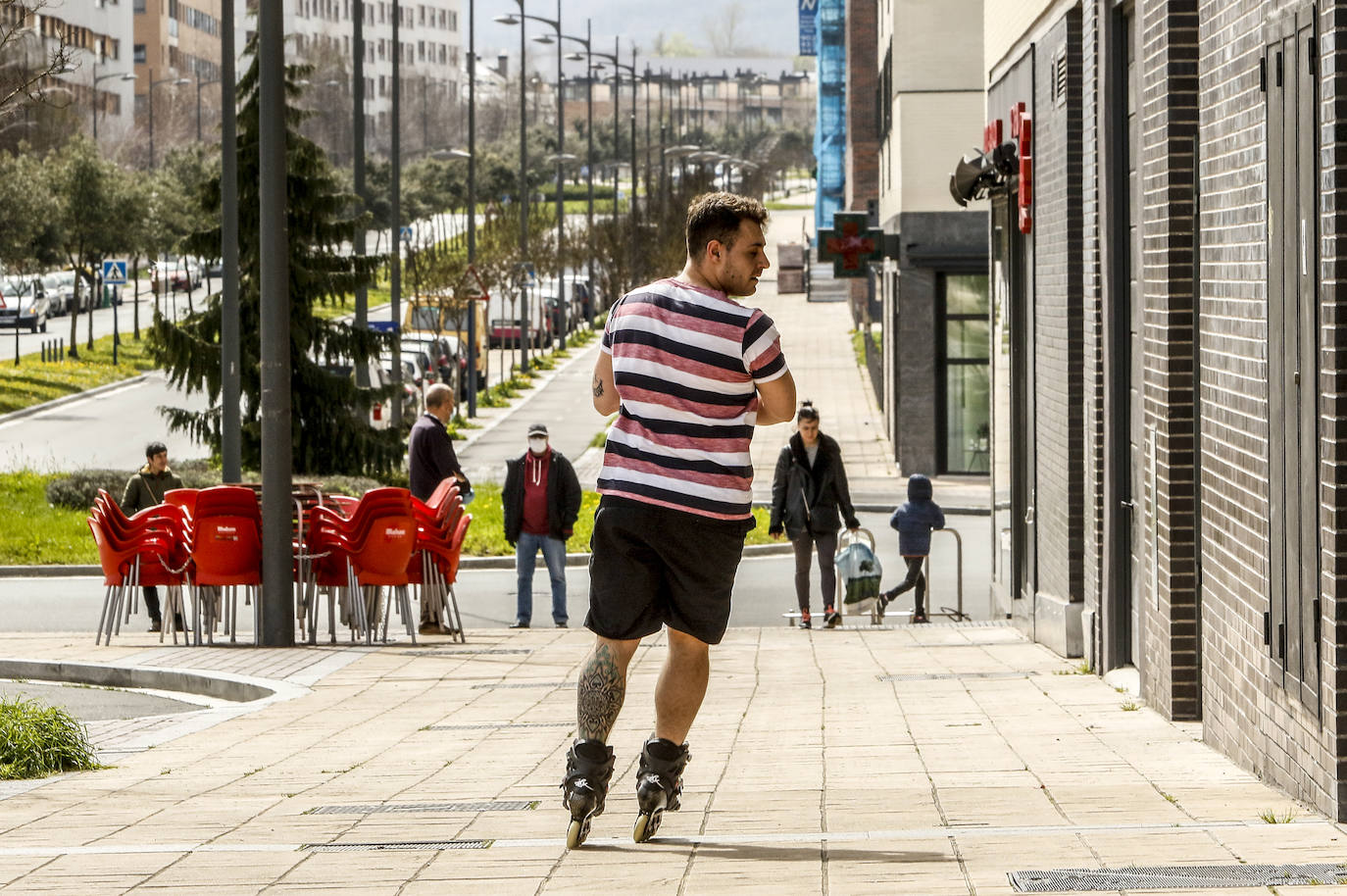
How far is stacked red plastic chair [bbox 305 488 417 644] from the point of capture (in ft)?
44.9

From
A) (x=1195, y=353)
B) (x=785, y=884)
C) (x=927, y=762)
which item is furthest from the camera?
(x=1195, y=353)

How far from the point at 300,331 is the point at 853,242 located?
1161 cm

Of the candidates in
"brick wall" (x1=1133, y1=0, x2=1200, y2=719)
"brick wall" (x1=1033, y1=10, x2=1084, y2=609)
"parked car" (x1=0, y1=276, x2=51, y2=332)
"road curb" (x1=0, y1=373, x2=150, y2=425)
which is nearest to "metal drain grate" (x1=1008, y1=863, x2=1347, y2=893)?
"brick wall" (x1=1133, y1=0, x2=1200, y2=719)

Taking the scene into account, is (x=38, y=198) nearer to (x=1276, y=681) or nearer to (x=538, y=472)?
(x=538, y=472)

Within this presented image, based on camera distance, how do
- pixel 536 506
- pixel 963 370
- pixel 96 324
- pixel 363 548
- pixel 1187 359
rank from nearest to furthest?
1. pixel 1187 359
2. pixel 363 548
3. pixel 536 506
4. pixel 963 370
5. pixel 96 324

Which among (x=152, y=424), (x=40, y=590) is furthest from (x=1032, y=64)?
(x=152, y=424)

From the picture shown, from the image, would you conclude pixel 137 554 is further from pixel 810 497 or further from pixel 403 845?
pixel 403 845

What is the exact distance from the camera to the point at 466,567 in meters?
21.9

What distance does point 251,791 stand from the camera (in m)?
6.92

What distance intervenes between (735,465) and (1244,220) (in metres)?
2.19

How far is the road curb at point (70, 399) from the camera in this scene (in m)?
43.0

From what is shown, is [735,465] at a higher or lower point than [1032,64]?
lower

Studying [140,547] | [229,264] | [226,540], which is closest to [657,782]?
[226,540]

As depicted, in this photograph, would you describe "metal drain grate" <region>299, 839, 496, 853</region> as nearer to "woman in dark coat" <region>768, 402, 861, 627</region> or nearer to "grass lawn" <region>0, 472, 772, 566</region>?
"woman in dark coat" <region>768, 402, 861, 627</region>
